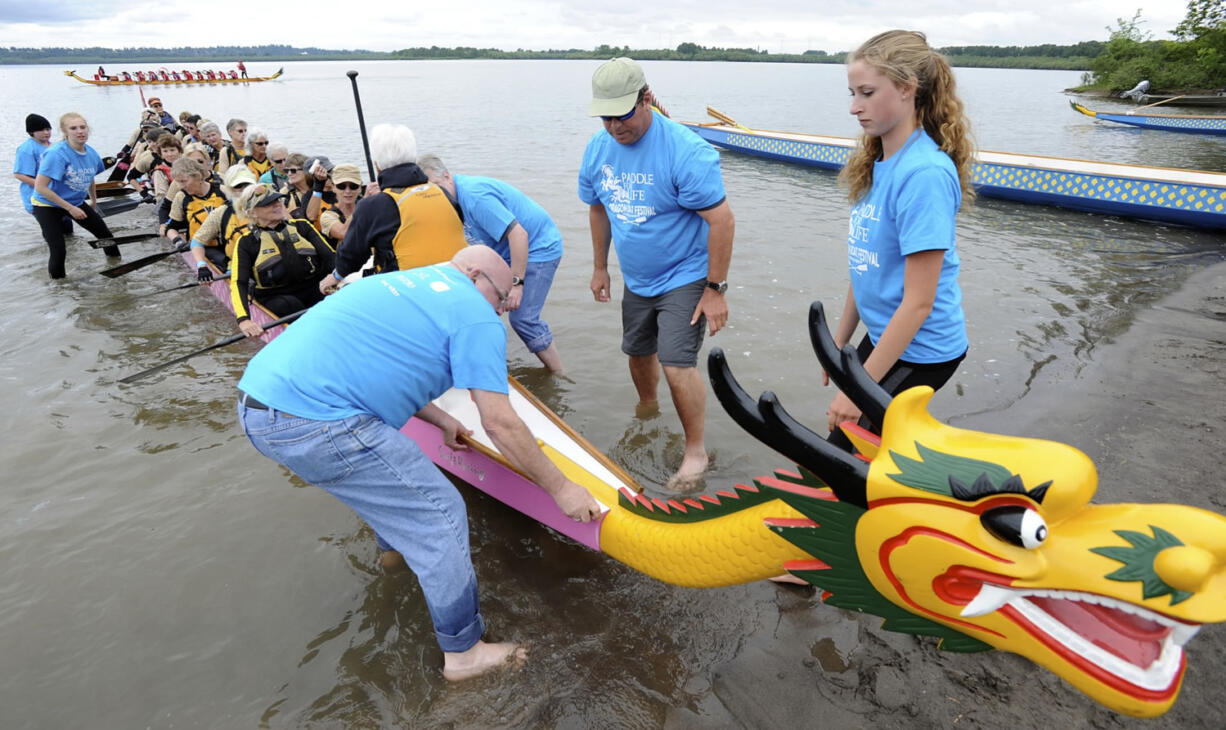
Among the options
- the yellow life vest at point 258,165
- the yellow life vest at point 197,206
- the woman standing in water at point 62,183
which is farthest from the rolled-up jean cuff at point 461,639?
the woman standing in water at point 62,183

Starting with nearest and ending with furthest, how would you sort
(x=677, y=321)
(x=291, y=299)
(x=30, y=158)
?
1. (x=677, y=321)
2. (x=291, y=299)
3. (x=30, y=158)

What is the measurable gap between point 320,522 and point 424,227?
2.00 metres

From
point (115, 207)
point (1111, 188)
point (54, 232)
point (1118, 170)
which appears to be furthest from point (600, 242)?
point (1118, 170)

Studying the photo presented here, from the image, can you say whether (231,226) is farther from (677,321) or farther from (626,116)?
(677,321)

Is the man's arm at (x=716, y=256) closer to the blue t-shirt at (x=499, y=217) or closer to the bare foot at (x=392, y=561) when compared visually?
the blue t-shirt at (x=499, y=217)

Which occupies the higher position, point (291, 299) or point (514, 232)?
point (514, 232)

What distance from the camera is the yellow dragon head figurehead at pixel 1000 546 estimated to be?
1.42 metres

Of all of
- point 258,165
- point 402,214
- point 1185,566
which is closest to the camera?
point 1185,566

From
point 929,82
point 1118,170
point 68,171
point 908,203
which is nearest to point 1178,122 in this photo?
point 1118,170

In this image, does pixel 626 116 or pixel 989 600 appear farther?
pixel 626 116

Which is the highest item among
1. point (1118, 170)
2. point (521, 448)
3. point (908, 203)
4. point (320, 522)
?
point (908, 203)

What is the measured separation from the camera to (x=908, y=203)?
2.16 metres

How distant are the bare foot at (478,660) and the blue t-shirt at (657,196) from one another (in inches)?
81.7

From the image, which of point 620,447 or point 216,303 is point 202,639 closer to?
point 620,447
